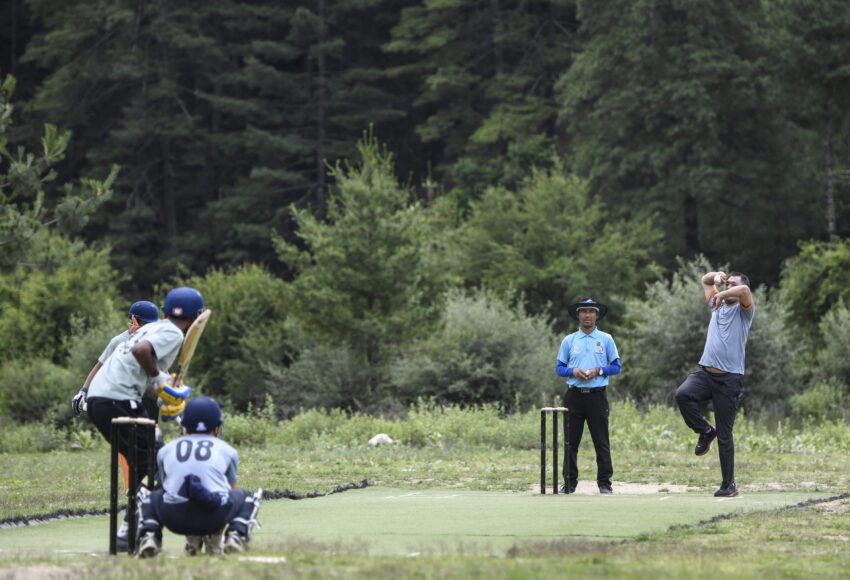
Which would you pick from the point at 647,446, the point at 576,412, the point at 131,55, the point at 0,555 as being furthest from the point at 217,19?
the point at 0,555

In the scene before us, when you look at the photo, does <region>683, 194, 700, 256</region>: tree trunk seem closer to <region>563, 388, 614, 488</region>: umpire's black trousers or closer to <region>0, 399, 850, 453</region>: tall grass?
<region>0, 399, 850, 453</region>: tall grass

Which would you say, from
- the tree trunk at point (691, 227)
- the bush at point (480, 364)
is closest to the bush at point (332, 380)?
the bush at point (480, 364)

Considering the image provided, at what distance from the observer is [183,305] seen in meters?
10.8

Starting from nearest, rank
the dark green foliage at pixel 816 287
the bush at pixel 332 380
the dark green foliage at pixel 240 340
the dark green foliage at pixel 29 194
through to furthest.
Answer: the dark green foliage at pixel 29 194
the bush at pixel 332 380
the dark green foliage at pixel 240 340
the dark green foliage at pixel 816 287

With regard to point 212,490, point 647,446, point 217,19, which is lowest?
point 647,446

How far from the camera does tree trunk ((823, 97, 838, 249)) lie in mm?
47438

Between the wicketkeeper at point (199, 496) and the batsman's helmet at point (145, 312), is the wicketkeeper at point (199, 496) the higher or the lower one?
the lower one

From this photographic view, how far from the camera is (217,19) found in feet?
221

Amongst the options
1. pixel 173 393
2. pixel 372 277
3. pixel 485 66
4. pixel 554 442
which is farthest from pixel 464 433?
pixel 485 66

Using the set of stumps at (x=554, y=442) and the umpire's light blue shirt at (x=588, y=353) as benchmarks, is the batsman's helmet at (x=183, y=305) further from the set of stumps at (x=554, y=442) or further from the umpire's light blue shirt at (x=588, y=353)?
the umpire's light blue shirt at (x=588, y=353)

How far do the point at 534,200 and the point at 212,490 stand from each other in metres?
38.6

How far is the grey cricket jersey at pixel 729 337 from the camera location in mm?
14844

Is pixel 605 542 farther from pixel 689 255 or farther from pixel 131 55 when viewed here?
pixel 131 55

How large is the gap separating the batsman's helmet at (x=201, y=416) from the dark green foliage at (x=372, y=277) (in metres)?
24.3
